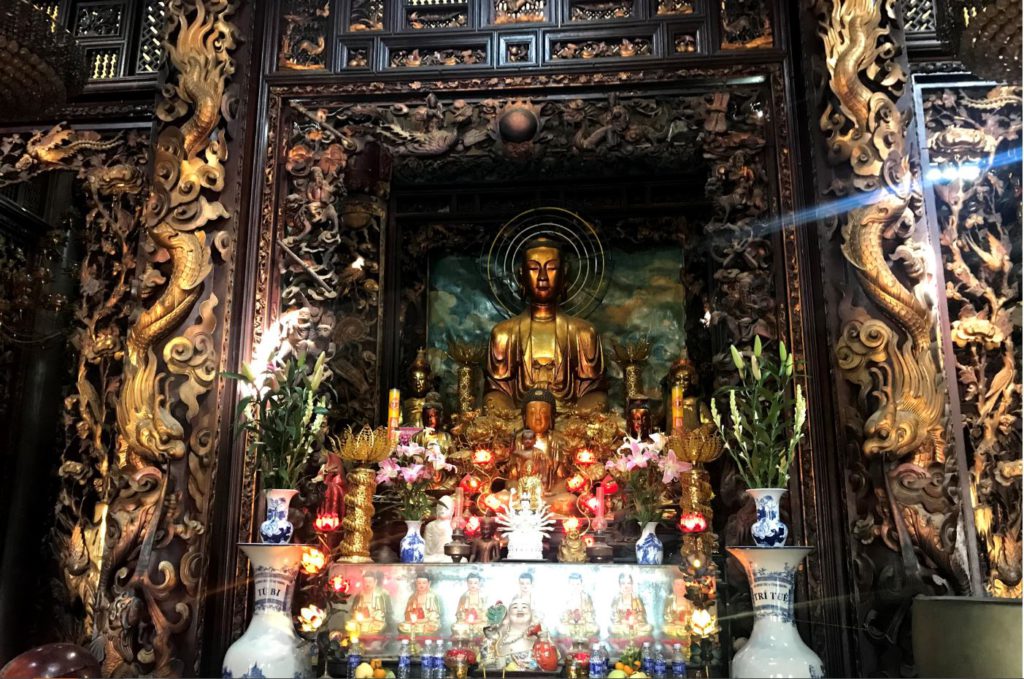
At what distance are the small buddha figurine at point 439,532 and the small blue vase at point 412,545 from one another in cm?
14

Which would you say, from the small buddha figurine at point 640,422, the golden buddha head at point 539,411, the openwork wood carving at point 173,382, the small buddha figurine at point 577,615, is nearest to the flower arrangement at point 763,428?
the small buddha figurine at point 577,615

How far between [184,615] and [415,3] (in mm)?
3055

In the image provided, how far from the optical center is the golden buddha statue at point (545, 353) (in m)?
5.49

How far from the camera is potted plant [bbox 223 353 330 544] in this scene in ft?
10.4

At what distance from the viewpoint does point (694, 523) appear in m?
3.50

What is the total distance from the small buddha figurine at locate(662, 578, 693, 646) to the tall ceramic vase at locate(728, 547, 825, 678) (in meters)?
0.49

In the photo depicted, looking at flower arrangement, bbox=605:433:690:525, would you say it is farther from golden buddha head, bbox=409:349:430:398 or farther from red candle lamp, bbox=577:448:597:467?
golden buddha head, bbox=409:349:430:398

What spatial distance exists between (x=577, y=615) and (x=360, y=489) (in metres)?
1.05

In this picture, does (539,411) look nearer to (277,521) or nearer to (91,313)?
(277,521)

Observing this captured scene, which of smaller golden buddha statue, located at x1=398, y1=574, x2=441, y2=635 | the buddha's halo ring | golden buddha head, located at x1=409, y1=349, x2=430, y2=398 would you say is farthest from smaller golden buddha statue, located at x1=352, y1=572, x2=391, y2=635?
the buddha's halo ring

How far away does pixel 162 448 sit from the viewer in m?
3.56

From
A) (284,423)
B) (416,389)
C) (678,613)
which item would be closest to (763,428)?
(678,613)

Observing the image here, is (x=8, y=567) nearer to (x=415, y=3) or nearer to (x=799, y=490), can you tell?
(x=415, y=3)

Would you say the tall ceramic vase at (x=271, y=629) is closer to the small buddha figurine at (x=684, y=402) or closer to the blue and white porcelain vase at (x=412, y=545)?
the blue and white porcelain vase at (x=412, y=545)
